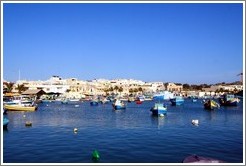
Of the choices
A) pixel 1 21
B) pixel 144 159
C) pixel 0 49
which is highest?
pixel 1 21

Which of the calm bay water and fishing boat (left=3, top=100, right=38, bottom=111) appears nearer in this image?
the calm bay water

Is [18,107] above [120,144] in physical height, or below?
above

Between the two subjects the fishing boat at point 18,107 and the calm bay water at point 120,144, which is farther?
the fishing boat at point 18,107

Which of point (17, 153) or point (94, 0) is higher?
point (94, 0)

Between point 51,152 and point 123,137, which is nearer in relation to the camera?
point 51,152

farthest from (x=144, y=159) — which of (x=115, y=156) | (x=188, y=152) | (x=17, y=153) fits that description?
(x=17, y=153)

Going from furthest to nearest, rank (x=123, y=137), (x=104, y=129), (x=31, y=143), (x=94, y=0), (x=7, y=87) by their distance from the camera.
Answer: (x=7, y=87)
(x=104, y=129)
(x=123, y=137)
(x=31, y=143)
(x=94, y=0)

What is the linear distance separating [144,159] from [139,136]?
8.39m

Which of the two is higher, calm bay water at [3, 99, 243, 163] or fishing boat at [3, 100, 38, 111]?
fishing boat at [3, 100, 38, 111]

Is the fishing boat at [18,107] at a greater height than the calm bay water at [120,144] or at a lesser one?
greater

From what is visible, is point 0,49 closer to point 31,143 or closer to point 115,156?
point 115,156

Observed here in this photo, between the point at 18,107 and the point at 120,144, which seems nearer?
the point at 120,144

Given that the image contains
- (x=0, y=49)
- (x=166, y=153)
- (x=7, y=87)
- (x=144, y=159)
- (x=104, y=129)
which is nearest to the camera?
(x=0, y=49)

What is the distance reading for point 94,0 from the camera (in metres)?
→ 11.4
